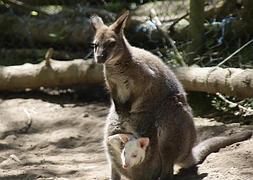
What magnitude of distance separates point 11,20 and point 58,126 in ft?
10.3

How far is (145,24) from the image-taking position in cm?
857

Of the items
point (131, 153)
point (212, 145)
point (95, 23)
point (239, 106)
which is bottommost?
point (239, 106)

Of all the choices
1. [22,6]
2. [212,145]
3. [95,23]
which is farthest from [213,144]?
[22,6]

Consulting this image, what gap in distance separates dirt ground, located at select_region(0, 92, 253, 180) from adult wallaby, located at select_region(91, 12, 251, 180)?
0.28m

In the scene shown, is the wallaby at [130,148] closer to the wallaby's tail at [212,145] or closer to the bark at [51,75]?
the wallaby's tail at [212,145]

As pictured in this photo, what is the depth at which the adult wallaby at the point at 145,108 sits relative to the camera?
4.65m

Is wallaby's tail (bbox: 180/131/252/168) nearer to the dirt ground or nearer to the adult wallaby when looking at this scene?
the dirt ground

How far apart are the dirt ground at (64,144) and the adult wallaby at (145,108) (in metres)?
0.28

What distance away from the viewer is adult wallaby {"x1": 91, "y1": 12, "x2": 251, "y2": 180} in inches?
183

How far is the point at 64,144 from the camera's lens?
632 cm

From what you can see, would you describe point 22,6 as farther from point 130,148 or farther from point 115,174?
point 130,148

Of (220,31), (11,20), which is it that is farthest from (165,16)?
(11,20)

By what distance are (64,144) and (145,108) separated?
183cm

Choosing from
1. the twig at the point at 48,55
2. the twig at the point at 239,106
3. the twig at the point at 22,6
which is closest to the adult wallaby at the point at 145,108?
the twig at the point at 239,106
